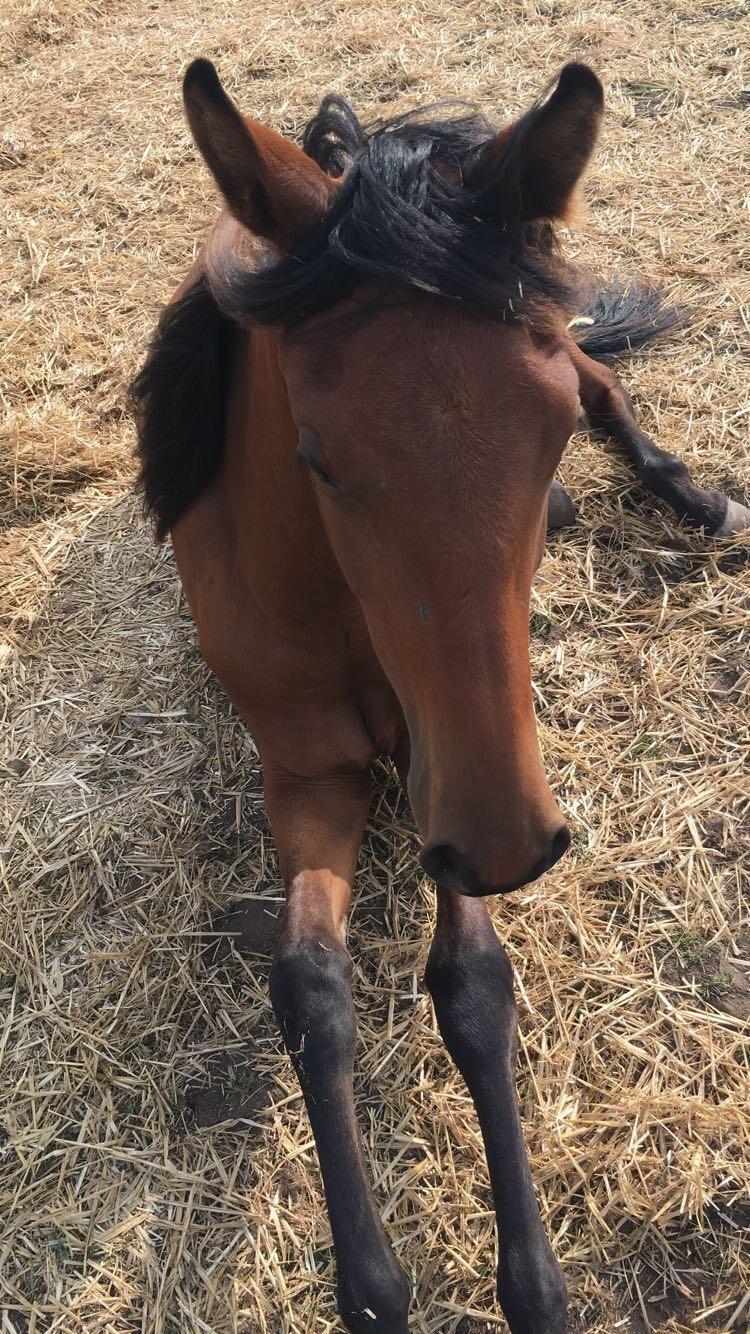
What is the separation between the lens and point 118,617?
3.65 meters

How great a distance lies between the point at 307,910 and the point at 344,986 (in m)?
0.20

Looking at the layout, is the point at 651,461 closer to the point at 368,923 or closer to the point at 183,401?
the point at 183,401

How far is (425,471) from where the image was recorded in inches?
55.4

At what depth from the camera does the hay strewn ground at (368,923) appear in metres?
2.10

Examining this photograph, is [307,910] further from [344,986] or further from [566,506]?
[566,506]

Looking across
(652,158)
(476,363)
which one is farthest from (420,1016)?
(652,158)

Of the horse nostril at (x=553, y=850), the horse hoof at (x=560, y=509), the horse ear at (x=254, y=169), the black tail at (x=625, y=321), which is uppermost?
the horse ear at (x=254, y=169)

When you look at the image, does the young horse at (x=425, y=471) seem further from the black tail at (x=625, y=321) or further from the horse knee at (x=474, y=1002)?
the black tail at (x=625, y=321)

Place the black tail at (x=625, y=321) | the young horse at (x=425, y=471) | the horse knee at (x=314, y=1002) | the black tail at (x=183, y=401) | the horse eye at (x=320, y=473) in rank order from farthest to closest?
the black tail at (x=625, y=321) < the black tail at (x=183, y=401) < the horse knee at (x=314, y=1002) < the horse eye at (x=320, y=473) < the young horse at (x=425, y=471)

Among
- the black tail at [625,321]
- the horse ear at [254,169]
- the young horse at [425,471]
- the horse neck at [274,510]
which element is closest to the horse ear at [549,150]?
the young horse at [425,471]

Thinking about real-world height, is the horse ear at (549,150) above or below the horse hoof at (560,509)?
above

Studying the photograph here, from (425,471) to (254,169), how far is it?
66 centimetres

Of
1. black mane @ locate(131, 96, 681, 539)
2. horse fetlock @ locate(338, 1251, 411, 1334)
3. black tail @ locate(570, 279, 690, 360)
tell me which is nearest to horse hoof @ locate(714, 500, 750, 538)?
black tail @ locate(570, 279, 690, 360)

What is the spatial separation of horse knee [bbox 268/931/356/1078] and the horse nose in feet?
2.44
